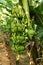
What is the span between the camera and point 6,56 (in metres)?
3.30

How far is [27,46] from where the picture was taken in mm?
2232

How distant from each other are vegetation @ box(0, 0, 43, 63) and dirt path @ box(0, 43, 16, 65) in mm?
912

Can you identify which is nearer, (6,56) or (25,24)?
(25,24)

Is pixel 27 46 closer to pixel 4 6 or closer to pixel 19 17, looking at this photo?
pixel 19 17

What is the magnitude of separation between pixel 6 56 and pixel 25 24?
1.29 metres

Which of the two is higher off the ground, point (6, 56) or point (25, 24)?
point (25, 24)

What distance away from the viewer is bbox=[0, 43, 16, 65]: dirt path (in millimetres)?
3174

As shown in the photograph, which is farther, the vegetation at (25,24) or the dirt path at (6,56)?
the dirt path at (6,56)

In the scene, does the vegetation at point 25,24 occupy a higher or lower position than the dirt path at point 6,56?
higher

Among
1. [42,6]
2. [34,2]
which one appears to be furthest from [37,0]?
[42,6]

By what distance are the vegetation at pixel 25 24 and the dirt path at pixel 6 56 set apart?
0.91 metres

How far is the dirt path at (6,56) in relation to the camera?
10.4 feet

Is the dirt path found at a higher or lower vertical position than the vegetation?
lower

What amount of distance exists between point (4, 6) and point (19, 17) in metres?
0.31
